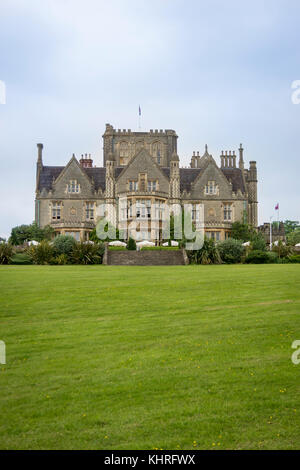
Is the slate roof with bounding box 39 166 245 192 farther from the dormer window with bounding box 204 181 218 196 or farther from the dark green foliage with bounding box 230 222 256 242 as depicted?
the dark green foliage with bounding box 230 222 256 242

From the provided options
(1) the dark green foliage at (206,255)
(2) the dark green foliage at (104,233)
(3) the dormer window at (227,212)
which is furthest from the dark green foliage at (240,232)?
(1) the dark green foliage at (206,255)

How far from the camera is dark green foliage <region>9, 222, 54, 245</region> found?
57562 mm

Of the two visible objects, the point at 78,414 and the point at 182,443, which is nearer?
the point at 182,443

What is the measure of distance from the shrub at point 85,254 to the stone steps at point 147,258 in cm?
105

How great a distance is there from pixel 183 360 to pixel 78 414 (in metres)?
3.26

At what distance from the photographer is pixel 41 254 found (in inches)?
1618

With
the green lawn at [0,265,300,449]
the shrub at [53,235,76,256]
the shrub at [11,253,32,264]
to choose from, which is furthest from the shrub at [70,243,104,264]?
the green lawn at [0,265,300,449]

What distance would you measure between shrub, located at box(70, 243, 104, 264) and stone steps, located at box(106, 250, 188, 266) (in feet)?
3.45

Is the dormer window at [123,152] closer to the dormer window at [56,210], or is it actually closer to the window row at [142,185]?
the window row at [142,185]

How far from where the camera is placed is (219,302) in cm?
1778
